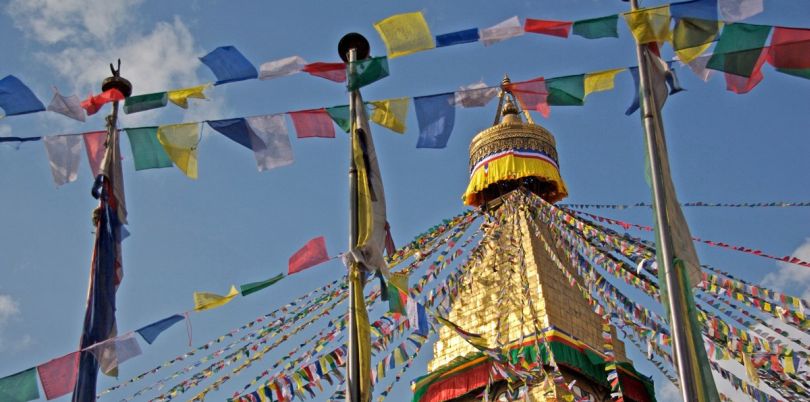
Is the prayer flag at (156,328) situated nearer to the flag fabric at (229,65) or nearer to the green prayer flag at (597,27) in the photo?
the flag fabric at (229,65)

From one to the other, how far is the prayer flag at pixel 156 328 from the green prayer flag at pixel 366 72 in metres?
2.48

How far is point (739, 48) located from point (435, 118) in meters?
2.66

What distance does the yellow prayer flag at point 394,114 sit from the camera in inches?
351

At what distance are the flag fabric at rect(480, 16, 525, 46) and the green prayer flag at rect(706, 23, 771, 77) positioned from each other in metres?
1.63

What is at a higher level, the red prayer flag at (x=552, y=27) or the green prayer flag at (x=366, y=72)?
the red prayer flag at (x=552, y=27)

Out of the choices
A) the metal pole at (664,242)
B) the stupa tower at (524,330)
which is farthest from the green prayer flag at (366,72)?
the stupa tower at (524,330)

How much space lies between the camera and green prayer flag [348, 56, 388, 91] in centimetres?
849

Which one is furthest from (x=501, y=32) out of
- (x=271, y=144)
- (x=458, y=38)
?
(x=271, y=144)

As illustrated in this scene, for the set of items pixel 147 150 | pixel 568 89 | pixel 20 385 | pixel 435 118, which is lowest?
pixel 20 385

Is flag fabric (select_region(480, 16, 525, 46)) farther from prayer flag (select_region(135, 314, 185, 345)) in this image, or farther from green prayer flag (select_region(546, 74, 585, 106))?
prayer flag (select_region(135, 314, 185, 345))

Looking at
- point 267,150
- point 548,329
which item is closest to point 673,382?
point 548,329

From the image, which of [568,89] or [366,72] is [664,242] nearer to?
[568,89]

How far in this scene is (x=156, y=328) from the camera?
27.6ft

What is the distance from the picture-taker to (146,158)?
919 centimetres
